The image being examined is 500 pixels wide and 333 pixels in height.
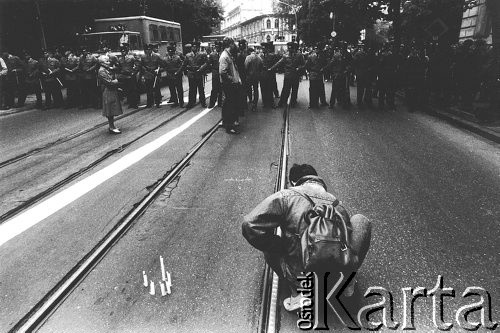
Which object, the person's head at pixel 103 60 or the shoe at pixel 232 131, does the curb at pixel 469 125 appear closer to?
the shoe at pixel 232 131

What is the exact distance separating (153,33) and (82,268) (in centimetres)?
2090

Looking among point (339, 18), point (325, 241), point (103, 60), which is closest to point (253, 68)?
point (103, 60)

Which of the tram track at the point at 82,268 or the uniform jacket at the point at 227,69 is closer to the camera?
the tram track at the point at 82,268

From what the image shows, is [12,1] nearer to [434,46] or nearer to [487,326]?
[434,46]

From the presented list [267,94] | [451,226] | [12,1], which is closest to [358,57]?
[267,94]

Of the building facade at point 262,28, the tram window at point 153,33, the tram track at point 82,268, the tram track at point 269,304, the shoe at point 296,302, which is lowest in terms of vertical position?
the tram track at point 269,304

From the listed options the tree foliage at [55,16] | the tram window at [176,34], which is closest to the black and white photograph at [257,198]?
the tree foliage at [55,16]

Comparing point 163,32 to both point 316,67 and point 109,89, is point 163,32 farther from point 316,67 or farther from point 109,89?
point 109,89

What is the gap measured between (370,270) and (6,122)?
11898mm

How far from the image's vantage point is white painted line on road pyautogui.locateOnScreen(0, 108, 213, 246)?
4672 millimetres

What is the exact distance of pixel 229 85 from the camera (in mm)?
9516

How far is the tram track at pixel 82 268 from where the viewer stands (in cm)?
301

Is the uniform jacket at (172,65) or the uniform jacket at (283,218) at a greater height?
the uniform jacket at (172,65)

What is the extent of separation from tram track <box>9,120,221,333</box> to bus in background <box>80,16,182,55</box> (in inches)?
534
